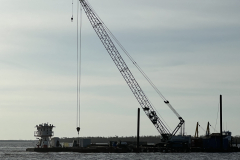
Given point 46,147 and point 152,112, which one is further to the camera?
point 152,112

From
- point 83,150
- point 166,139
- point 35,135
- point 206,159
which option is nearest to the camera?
point 206,159

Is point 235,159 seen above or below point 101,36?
below

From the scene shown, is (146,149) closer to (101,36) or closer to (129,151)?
(129,151)

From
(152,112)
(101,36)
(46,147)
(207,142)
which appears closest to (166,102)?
(152,112)

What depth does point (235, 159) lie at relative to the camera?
103 m

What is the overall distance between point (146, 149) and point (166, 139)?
20.5 m

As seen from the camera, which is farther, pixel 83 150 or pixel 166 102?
pixel 166 102

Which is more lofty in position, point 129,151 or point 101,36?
point 101,36

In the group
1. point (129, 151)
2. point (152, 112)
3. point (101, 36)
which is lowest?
point (129, 151)

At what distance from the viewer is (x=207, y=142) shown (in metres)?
139

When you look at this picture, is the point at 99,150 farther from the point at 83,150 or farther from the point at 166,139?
the point at 166,139

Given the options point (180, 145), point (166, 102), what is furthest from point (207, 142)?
point (166, 102)

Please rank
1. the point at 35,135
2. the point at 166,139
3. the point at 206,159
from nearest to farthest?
the point at 206,159
the point at 35,135
the point at 166,139

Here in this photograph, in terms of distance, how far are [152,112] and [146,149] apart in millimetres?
21865
